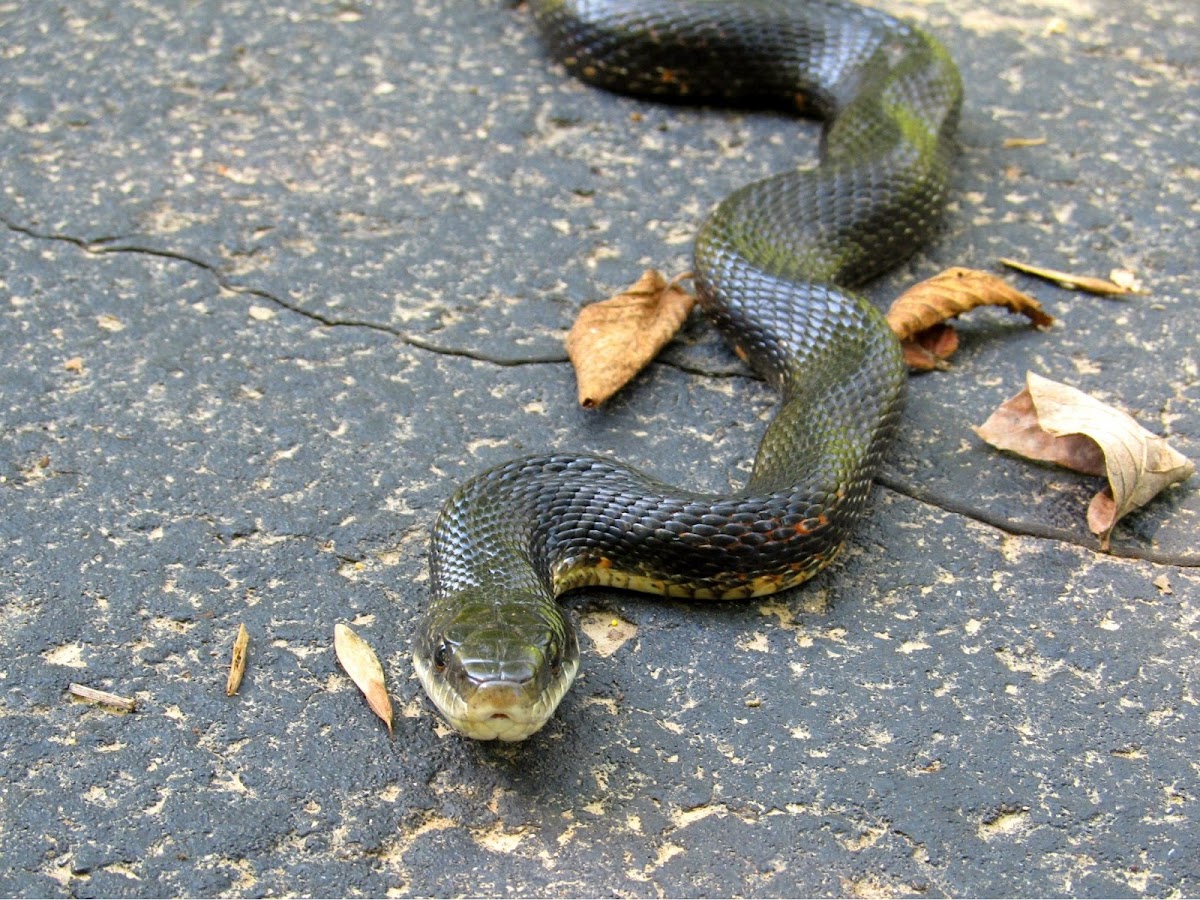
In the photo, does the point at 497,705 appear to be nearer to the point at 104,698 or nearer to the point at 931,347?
the point at 104,698

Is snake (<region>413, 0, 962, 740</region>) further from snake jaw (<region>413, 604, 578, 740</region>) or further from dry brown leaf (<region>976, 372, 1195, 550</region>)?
dry brown leaf (<region>976, 372, 1195, 550</region>)

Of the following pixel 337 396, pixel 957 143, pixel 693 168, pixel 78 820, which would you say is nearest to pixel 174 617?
pixel 78 820

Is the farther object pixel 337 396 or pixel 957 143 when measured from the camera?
pixel 957 143

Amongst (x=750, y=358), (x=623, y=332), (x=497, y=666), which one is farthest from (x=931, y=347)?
(x=497, y=666)

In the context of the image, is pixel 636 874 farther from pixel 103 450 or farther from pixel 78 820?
pixel 103 450

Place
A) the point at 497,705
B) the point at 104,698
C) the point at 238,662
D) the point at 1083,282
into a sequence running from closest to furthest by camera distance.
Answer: the point at 497,705, the point at 104,698, the point at 238,662, the point at 1083,282

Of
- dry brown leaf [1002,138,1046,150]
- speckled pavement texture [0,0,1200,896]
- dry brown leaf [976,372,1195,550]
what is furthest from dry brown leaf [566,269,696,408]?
dry brown leaf [1002,138,1046,150]

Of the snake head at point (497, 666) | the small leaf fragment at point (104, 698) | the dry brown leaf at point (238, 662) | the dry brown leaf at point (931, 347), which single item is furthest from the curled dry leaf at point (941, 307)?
the small leaf fragment at point (104, 698)
